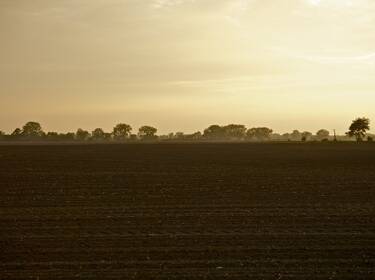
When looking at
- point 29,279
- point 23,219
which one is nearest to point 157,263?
point 29,279

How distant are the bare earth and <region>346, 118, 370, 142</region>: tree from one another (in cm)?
11321

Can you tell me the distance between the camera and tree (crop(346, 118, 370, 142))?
131363 millimetres

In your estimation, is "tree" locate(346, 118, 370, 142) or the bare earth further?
"tree" locate(346, 118, 370, 142)

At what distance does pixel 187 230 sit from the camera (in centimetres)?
1311

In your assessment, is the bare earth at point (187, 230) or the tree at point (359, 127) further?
the tree at point (359, 127)

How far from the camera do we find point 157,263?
10109 millimetres

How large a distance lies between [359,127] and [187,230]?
12719 centimetres

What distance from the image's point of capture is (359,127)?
132 m

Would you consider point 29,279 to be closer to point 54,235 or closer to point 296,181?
point 54,235

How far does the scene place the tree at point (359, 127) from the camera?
431ft

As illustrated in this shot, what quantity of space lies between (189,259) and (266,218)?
4896 mm

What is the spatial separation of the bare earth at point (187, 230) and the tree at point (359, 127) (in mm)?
113205

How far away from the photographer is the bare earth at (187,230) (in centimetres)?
982

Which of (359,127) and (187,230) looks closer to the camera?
(187,230)
